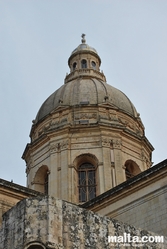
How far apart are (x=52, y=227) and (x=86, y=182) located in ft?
60.5

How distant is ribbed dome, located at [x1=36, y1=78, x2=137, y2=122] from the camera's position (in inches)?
1115

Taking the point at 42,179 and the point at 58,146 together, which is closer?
the point at 58,146

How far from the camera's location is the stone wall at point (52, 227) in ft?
23.4

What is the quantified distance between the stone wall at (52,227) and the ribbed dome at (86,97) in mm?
20180

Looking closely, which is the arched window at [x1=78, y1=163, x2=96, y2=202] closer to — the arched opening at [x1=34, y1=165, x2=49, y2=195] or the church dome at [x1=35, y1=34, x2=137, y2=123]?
the arched opening at [x1=34, y1=165, x2=49, y2=195]

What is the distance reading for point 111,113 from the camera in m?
27.7

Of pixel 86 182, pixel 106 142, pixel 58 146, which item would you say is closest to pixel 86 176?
pixel 86 182

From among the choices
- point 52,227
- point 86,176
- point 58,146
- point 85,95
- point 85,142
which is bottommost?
point 52,227

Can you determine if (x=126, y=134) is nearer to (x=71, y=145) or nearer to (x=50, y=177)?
(x=71, y=145)

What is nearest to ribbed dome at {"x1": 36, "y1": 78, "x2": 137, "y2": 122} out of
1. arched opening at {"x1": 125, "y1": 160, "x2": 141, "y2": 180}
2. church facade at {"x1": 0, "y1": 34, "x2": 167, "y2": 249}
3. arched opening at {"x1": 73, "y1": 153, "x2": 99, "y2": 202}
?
church facade at {"x1": 0, "y1": 34, "x2": 167, "y2": 249}

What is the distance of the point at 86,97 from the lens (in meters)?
28.4

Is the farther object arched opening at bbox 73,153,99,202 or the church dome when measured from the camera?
the church dome

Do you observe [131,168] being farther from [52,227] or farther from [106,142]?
[52,227]

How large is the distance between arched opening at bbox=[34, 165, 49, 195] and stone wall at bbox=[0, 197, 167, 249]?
1902cm
